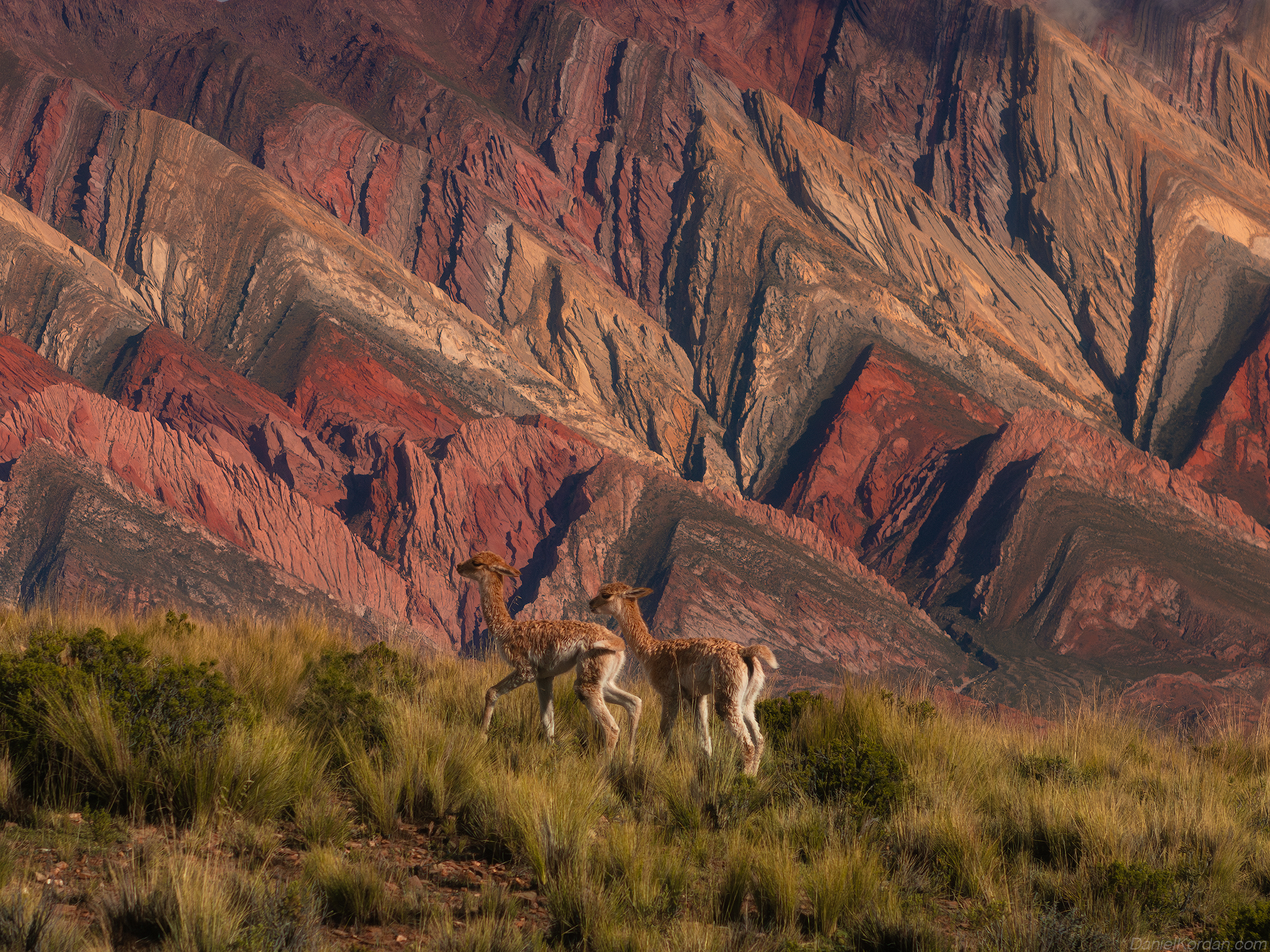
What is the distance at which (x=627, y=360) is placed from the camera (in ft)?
430

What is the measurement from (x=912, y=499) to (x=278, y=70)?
390 ft

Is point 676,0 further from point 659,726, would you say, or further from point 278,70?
point 659,726

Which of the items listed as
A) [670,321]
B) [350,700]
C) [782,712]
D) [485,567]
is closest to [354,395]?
[670,321]

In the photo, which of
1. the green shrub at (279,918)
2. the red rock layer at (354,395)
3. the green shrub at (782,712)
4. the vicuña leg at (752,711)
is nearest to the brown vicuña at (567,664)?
the vicuña leg at (752,711)

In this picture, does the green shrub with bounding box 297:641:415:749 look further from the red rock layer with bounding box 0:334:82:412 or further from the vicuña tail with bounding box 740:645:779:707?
the red rock layer with bounding box 0:334:82:412

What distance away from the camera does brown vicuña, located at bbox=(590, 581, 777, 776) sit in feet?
24.5

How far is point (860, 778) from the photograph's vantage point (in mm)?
7207

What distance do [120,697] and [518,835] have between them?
2652 mm

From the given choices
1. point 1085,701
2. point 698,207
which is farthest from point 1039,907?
point 698,207

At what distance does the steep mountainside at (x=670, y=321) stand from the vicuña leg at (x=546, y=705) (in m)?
56.9

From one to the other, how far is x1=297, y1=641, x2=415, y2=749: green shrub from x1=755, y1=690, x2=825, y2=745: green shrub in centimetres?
312

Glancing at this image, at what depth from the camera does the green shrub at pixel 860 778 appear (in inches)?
281

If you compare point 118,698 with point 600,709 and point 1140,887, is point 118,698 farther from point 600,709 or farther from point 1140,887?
point 1140,887

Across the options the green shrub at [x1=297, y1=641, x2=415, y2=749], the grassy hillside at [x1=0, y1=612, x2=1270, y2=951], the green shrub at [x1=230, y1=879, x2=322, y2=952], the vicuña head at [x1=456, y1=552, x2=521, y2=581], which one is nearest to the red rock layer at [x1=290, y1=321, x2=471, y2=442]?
the green shrub at [x1=297, y1=641, x2=415, y2=749]
